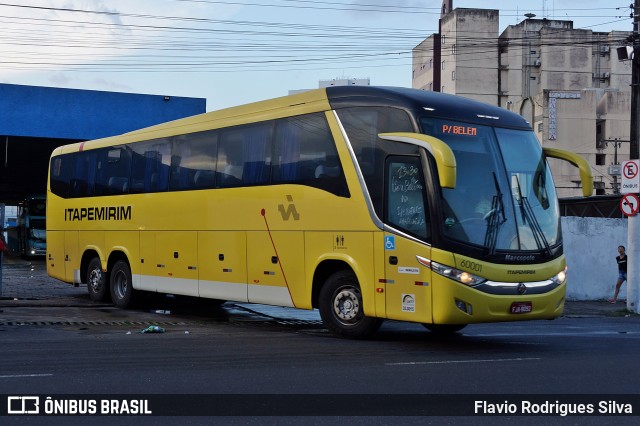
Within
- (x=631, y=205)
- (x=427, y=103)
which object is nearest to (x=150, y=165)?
(x=427, y=103)

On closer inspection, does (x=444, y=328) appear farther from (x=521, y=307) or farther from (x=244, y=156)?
(x=244, y=156)

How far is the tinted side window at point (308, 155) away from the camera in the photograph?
1318 cm

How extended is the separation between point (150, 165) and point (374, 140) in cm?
684

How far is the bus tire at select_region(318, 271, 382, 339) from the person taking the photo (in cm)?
1288

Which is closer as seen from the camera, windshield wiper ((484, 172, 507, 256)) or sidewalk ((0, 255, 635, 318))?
windshield wiper ((484, 172, 507, 256))

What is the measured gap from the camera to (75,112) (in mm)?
34844

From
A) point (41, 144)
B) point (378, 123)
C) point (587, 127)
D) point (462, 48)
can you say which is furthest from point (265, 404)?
point (462, 48)

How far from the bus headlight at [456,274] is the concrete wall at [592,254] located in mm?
14290

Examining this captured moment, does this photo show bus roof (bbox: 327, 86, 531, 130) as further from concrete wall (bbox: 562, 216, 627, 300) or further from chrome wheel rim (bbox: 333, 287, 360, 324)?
concrete wall (bbox: 562, 216, 627, 300)

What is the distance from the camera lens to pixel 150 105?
117 ft

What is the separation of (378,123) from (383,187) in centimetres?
91

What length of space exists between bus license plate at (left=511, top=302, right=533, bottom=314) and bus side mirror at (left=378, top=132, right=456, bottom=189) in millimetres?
2122

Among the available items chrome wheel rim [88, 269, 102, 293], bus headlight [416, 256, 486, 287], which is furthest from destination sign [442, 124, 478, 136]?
chrome wheel rim [88, 269, 102, 293]

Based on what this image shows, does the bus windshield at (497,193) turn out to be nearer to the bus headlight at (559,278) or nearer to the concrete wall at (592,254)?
the bus headlight at (559,278)
